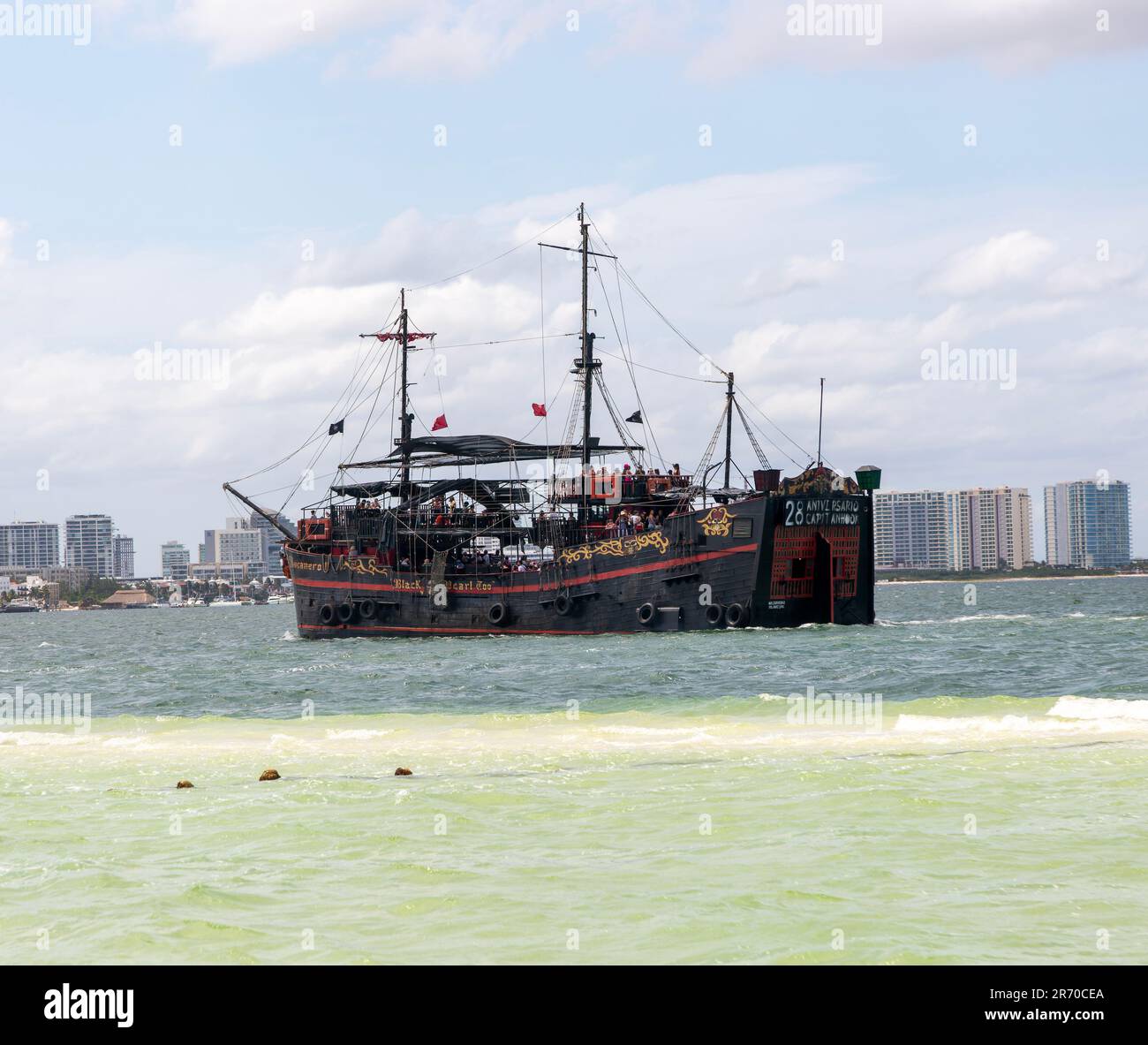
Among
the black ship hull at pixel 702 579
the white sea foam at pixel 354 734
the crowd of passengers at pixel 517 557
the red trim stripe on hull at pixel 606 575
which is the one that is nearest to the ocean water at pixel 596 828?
the white sea foam at pixel 354 734

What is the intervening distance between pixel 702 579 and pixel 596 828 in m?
39.1

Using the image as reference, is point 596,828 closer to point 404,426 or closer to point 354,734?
point 354,734

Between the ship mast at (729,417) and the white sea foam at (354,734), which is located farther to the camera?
the ship mast at (729,417)

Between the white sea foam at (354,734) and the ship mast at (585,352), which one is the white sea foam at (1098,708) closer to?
the white sea foam at (354,734)

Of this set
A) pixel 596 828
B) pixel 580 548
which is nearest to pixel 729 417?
pixel 580 548

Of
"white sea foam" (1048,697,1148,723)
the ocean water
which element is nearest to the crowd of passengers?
the ocean water

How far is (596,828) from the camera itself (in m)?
14.1

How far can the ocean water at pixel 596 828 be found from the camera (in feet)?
33.0

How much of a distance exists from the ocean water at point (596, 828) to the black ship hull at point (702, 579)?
20161 mm

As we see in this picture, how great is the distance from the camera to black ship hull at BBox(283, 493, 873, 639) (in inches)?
2030
